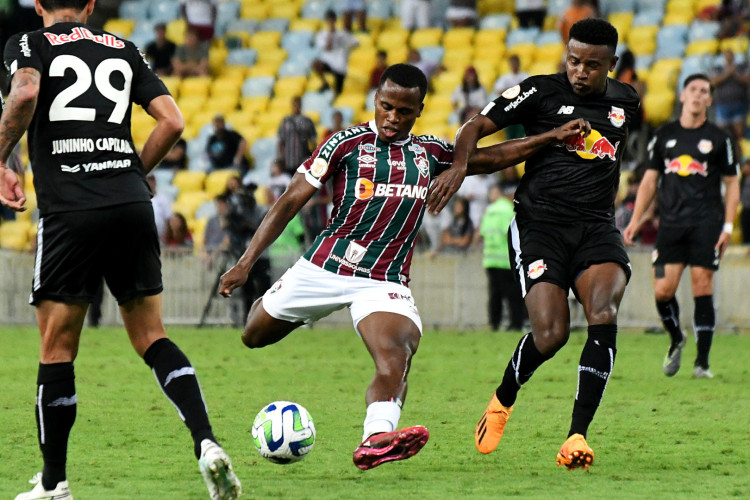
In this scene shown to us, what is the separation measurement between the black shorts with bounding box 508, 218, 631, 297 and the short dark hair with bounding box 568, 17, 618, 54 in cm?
99

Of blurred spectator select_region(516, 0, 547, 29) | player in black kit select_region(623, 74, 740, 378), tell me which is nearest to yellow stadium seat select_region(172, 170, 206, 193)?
blurred spectator select_region(516, 0, 547, 29)

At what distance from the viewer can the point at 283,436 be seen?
6.04 m

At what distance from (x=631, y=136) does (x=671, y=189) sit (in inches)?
288

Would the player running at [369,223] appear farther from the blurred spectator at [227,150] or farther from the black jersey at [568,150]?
the blurred spectator at [227,150]

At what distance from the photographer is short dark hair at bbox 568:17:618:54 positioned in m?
6.76

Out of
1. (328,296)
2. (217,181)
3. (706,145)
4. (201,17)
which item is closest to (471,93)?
(217,181)

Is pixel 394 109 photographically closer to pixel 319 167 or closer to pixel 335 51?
pixel 319 167

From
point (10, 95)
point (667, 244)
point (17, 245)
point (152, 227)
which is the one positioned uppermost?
point (10, 95)

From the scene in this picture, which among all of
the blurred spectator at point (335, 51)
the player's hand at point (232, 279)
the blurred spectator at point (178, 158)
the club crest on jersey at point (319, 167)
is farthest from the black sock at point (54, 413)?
the blurred spectator at point (335, 51)

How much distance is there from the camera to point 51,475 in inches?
208

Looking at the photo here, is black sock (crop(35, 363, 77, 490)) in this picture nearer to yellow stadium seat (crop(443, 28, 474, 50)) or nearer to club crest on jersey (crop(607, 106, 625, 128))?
club crest on jersey (crop(607, 106, 625, 128))

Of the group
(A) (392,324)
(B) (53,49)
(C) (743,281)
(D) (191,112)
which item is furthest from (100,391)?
(D) (191,112)

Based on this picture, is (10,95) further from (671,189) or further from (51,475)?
(671,189)

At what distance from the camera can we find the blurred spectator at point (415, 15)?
2238 centimetres
